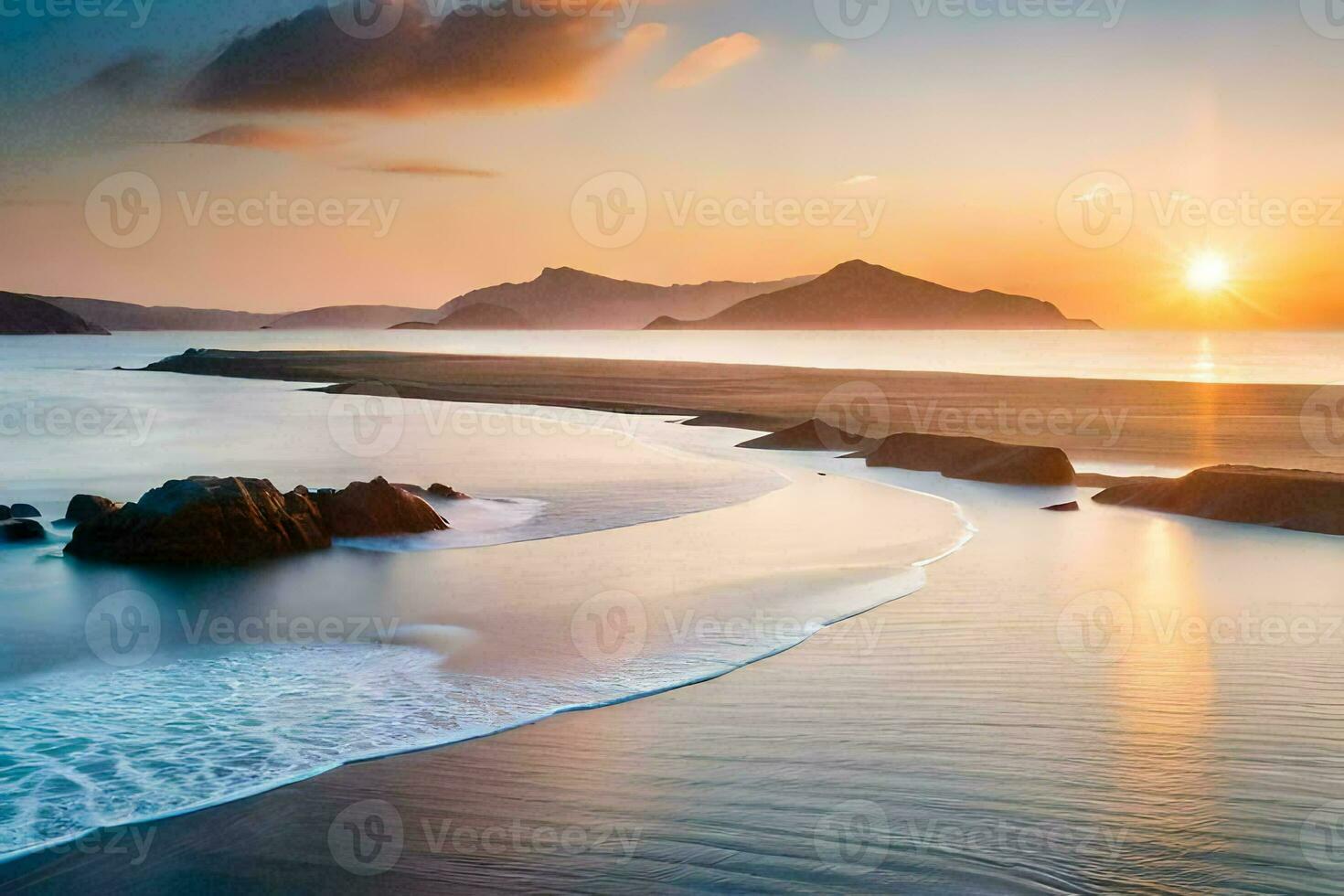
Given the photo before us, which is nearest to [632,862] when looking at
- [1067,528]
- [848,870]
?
[848,870]

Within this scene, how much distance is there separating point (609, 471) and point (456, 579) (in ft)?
29.4

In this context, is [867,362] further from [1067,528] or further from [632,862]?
[632,862]

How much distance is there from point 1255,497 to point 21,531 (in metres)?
14.9

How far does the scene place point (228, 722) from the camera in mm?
6457
